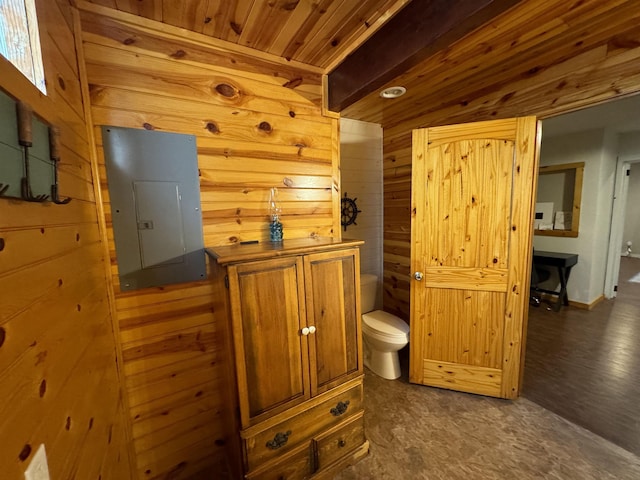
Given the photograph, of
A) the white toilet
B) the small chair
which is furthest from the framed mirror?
the white toilet

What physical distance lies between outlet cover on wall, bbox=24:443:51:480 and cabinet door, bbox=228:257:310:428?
1.98 feet

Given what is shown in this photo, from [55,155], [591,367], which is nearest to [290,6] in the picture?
[55,155]

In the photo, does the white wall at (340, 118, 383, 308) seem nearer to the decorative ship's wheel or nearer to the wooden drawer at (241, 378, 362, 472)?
the decorative ship's wheel

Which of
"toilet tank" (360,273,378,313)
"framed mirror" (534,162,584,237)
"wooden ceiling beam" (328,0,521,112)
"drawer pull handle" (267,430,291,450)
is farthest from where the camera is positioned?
"framed mirror" (534,162,584,237)

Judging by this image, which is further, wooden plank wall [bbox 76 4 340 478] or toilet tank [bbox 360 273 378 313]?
toilet tank [bbox 360 273 378 313]

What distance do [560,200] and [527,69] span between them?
3.04 meters

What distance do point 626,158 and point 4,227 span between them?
18.0ft

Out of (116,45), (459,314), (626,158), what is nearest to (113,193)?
(116,45)

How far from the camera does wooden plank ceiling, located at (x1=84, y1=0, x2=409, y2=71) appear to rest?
115 cm

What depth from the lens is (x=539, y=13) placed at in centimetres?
122

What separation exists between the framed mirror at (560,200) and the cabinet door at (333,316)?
343cm

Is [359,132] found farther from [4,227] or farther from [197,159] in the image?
[4,227]

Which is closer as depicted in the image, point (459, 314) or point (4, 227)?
point (4, 227)

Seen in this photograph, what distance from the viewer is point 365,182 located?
2.72 m
